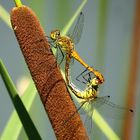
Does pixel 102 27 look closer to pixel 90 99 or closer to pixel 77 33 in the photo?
pixel 77 33

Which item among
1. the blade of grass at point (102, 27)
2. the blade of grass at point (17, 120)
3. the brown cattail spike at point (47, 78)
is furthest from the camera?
the blade of grass at point (102, 27)

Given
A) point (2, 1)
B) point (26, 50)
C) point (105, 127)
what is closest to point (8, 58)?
point (2, 1)

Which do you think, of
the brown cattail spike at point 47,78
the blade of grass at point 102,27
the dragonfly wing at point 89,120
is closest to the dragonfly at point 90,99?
the dragonfly wing at point 89,120

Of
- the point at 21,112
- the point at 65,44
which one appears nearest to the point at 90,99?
the point at 65,44

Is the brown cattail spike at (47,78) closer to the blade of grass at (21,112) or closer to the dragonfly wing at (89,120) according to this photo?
the blade of grass at (21,112)

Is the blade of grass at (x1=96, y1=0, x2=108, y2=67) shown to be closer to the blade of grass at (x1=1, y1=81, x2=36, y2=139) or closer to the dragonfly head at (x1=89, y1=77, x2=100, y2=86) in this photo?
the blade of grass at (x1=1, y1=81, x2=36, y2=139)

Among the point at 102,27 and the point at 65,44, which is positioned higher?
the point at 65,44

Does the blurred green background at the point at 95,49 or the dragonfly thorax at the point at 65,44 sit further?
the blurred green background at the point at 95,49
